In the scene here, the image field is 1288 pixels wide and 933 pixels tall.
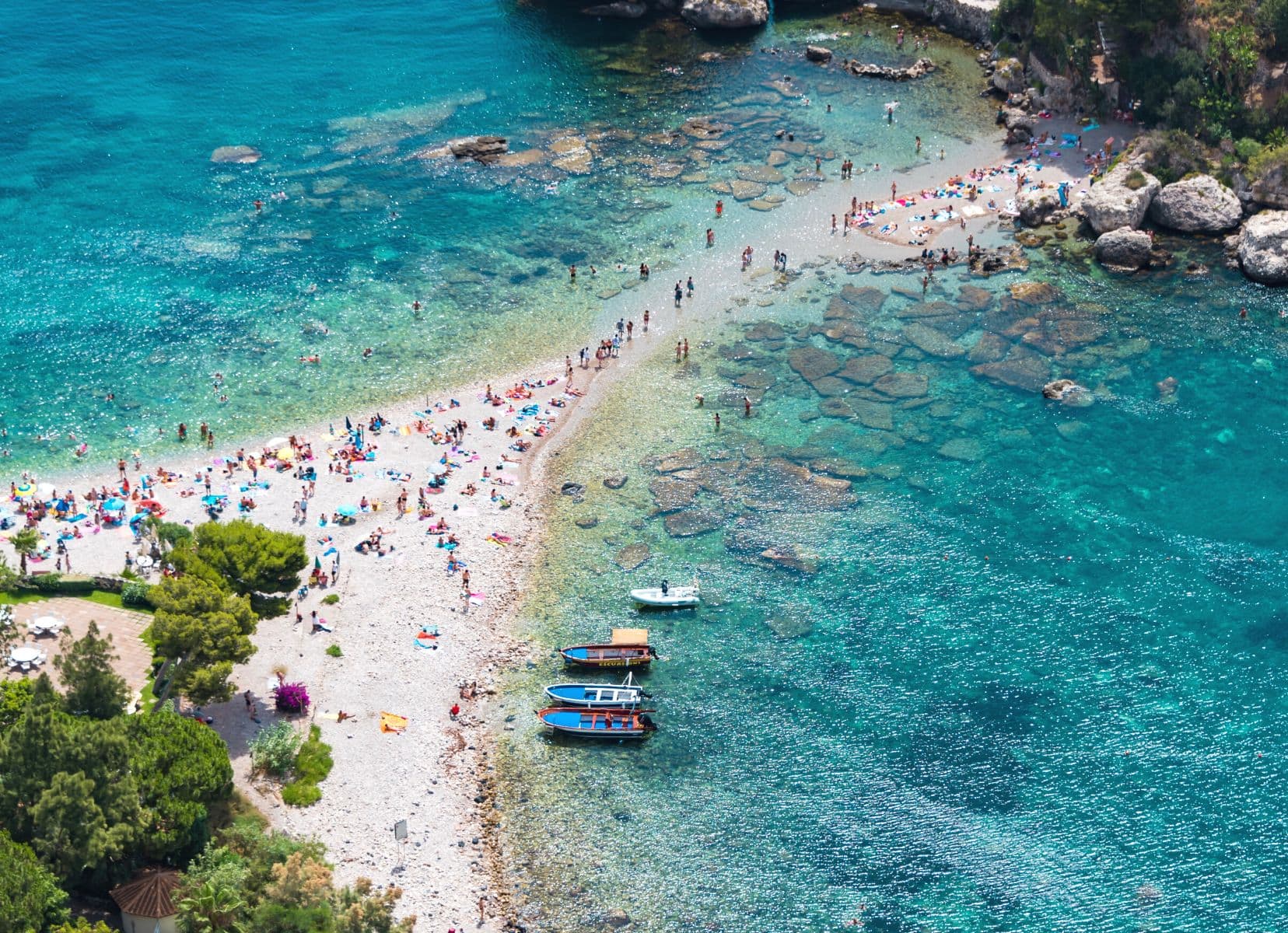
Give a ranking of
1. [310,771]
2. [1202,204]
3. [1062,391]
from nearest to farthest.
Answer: [310,771], [1062,391], [1202,204]

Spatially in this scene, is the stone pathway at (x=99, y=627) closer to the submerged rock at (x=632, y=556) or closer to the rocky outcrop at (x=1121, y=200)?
the submerged rock at (x=632, y=556)

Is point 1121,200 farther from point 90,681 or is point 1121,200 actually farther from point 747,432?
point 90,681

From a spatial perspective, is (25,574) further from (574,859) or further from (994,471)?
(994,471)

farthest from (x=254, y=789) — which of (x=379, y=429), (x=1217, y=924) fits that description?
(x=1217, y=924)

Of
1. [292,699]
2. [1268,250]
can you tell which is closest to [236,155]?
[292,699]

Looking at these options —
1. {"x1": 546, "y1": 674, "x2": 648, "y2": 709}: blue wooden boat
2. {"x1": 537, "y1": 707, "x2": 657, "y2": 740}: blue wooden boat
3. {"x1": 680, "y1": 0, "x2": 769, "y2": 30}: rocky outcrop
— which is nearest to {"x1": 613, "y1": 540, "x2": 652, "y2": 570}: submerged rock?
{"x1": 546, "y1": 674, "x2": 648, "y2": 709}: blue wooden boat

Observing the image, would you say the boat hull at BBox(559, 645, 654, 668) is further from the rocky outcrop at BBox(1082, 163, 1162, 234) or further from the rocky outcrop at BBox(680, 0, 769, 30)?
the rocky outcrop at BBox(680, 0, 769, 30)
